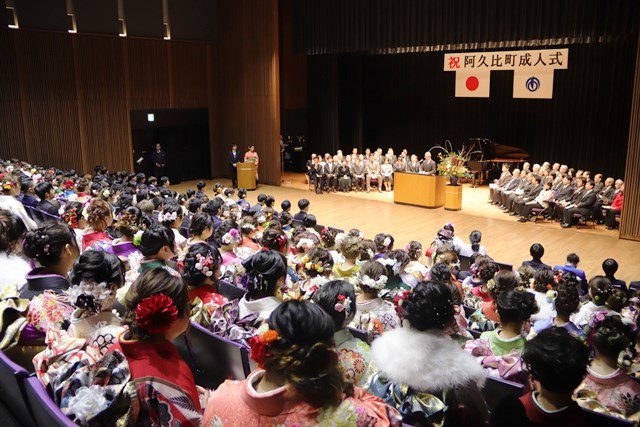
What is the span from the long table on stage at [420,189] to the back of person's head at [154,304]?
1021cm

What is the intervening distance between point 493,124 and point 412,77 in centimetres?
306

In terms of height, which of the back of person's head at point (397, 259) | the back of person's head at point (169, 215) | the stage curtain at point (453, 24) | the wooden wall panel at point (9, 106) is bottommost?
the back of person's head at point (397, 259)

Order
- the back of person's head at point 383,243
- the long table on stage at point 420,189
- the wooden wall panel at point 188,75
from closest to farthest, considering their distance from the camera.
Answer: the back of person's head at point 383,243, the long table on stage at point 420,189, the wooden wall panel at point 188,75

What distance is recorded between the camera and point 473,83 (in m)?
13.2

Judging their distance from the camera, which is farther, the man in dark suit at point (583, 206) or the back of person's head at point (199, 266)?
the man in dark suit at point (583, 206)

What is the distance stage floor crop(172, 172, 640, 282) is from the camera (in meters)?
8.54

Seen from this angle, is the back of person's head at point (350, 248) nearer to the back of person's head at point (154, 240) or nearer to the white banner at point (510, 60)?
the back of person's head at point (154, 240)

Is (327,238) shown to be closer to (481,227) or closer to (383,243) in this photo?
(383,243)

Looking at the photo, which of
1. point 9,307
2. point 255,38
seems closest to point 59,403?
point 9,307

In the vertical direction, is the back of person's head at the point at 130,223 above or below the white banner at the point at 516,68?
below

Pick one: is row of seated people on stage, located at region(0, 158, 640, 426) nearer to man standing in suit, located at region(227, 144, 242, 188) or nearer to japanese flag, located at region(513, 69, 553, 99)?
japanese flag, located at region(513, 69, 553, 99)

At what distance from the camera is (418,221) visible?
10.9 meters

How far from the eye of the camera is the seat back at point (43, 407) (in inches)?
83.0

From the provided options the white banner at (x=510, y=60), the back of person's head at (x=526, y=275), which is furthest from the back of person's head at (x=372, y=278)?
the white banner at (x=510, y=60)
